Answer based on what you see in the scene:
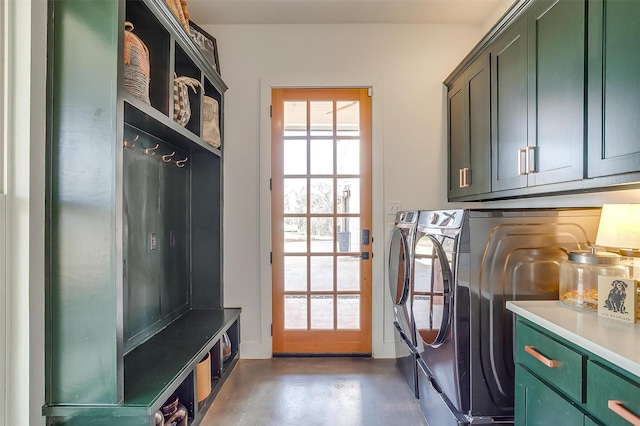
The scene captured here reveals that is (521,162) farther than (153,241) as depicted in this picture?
No

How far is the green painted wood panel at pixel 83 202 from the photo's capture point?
1254 mm

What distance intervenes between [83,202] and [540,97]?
2.02 m

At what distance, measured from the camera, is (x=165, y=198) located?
87.1 inches

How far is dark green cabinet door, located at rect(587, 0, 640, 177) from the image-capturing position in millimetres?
1067

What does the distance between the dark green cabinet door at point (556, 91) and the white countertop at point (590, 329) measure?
0.54 meters

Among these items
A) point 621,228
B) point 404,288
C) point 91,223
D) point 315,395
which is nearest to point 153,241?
point 91,223

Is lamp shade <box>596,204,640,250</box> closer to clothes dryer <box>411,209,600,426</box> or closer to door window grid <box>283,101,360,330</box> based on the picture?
clothes dryer <box>411,209,600,426</box>

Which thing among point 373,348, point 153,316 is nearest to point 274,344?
point 373,348

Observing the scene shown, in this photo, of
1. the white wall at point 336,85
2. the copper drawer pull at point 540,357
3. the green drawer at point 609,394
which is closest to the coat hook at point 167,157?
the white wall at point 336,85

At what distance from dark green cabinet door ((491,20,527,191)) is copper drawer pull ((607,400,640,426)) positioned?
107cm

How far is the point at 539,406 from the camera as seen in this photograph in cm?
121

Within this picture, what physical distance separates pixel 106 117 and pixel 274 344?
7.31 feet

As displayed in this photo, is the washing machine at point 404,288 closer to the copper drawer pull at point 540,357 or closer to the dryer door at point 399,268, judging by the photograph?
the dryer door at point 399,268

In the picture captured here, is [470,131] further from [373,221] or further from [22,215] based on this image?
[22,215]
